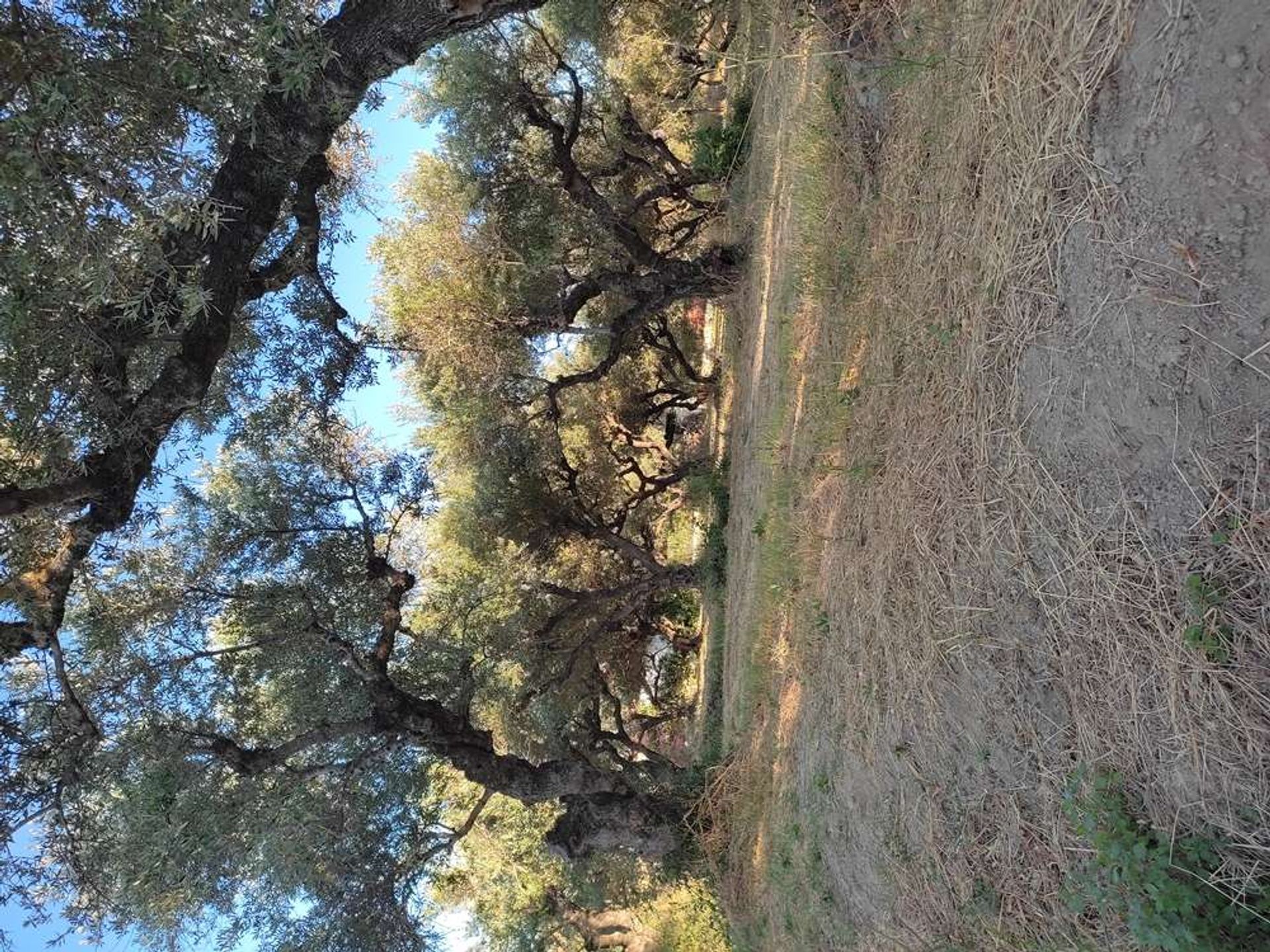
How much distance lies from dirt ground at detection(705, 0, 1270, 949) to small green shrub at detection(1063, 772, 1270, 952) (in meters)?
0.08

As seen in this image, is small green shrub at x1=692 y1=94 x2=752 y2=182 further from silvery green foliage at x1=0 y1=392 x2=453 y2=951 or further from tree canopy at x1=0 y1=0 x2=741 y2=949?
silvery green foliage at x1=0 y1=392 x2=453 y2=951

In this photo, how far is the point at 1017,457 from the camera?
457 cm

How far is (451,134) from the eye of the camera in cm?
1296

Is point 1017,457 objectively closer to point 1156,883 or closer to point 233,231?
point 1156,883

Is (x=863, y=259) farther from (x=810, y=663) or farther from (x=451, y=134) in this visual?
(x=451, y=134)

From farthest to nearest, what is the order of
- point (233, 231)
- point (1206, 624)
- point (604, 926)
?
point (604, 926), point (233, 231), point (1206, 624)

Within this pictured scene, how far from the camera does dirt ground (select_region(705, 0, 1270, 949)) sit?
3.36m

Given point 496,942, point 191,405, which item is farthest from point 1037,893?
point 496,942

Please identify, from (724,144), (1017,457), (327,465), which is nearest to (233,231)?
(327,465)

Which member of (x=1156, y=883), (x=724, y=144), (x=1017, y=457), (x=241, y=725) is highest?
(x=724, y=144)

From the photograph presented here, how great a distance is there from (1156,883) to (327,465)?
396 inches

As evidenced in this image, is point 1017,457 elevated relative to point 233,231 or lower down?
lower down

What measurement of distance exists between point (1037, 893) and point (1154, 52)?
172 inches

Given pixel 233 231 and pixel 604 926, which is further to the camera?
pixel 604 926
